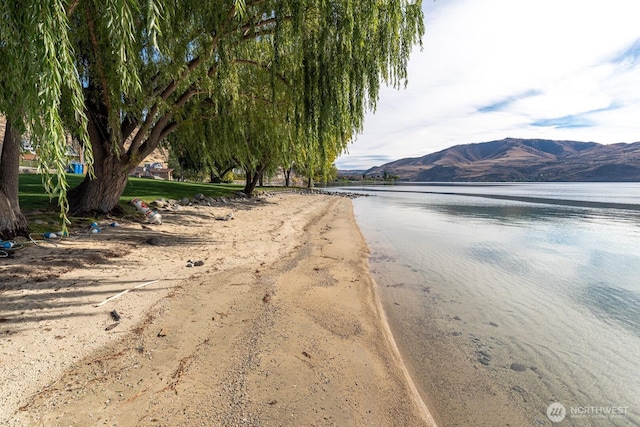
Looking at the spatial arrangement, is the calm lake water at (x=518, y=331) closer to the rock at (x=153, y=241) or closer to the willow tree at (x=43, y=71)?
the willow tree at (x=43, y=71)

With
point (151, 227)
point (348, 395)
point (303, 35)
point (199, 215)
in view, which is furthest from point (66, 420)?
point (199, 215)

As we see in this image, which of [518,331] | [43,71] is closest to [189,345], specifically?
[43,71]

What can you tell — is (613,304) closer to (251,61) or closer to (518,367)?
(518,367)

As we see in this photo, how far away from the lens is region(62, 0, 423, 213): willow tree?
6992mm

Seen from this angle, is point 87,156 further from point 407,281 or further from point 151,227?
point 407,281

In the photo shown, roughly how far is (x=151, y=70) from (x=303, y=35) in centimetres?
475

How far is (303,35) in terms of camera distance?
772 cm

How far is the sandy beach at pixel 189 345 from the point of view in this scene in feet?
7.53

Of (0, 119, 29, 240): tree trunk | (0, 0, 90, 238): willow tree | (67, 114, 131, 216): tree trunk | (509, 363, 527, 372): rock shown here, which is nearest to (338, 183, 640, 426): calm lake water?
(509, 363, 527, 372): rock

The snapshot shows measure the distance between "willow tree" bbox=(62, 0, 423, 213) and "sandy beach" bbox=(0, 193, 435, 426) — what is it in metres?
4.12

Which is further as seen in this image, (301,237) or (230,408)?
(301,237)

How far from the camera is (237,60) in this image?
8664 mm

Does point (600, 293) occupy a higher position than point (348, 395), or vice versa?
point (348, 395)

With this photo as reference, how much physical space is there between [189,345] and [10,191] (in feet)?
22.1
